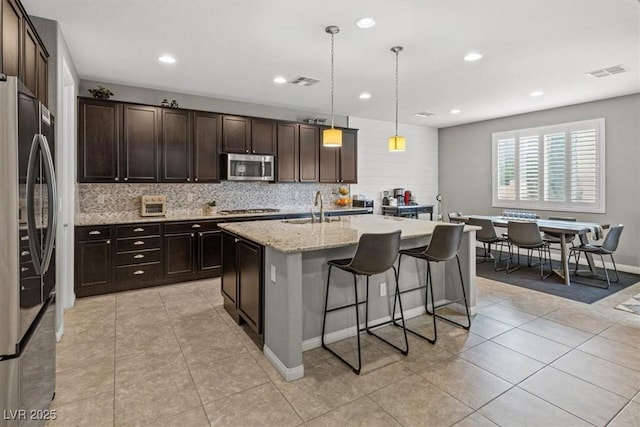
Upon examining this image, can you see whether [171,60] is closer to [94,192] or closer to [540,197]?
[94,192]

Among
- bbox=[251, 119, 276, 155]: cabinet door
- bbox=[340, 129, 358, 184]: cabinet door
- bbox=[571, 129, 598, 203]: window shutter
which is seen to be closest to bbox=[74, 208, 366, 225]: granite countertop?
bbox=[251, 119, 276, 155]: cabinet door

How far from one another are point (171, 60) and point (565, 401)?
4.69 m

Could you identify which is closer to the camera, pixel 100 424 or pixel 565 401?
pixel 100 424

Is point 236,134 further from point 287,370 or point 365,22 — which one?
point 287,370

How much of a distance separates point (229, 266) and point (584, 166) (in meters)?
5.99

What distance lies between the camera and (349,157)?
6797 mm

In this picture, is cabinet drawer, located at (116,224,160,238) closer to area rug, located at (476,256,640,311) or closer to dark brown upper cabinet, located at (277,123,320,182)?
dark brown upper cabinet, located at (277,123,320,182)

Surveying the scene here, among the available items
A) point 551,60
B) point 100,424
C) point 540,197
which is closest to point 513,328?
point 551,60

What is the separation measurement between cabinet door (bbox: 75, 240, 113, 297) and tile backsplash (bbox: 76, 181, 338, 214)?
698 millimetres

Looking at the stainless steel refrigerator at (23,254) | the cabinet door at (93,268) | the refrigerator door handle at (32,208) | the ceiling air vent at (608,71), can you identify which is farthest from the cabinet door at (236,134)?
the ceiling air vent at (608,71)

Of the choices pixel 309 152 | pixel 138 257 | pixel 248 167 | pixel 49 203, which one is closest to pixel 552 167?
pixel 309 152

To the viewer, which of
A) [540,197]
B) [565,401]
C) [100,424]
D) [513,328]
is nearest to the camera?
[100,424]

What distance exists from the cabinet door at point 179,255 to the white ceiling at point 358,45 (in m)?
2.12

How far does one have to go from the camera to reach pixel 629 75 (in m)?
4.46
